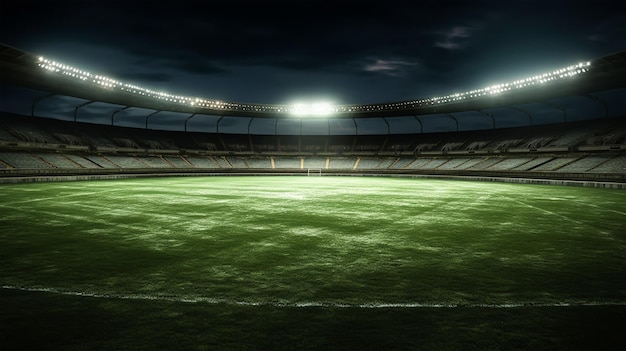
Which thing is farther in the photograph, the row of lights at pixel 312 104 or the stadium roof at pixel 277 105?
the row of lights at pixel 312 104

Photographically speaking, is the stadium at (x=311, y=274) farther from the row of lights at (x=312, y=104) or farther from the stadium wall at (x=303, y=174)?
the row of lights at (x=312, y=104)

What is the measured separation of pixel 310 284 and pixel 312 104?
2289 inches

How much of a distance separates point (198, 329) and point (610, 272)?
7503 millimetres

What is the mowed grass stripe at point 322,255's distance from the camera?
19.8 feet

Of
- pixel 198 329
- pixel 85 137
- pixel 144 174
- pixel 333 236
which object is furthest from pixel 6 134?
pixel 198 329

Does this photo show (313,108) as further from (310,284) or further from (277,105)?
(310,284)

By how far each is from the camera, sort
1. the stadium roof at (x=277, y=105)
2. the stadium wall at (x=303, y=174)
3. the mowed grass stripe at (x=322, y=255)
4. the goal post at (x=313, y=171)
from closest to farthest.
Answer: the mowed grass stripe at (x=322, y=255) < the stadium roof at (x=277, y=105) < the stadium wall at (x=303, y=174) < the goal post at (x=313, y=171)

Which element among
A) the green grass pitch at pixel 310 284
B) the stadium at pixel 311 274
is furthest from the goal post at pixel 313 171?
the green grass pitch at pixel 310 284

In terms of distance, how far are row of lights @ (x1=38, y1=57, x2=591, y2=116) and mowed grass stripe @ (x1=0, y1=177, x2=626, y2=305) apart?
2606cm

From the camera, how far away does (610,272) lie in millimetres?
7109

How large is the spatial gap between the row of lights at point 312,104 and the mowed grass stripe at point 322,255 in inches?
1026

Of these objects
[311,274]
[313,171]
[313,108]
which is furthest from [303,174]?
[311,274]

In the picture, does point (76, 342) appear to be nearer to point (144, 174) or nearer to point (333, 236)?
point (333, 236)

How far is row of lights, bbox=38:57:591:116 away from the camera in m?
35.6
